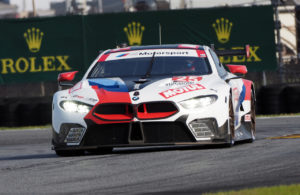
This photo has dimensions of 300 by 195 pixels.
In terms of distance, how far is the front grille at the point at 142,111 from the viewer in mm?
8523

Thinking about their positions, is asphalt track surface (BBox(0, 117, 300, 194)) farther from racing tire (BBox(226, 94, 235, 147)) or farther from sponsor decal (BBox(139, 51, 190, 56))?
sponsor decal (BBox(139, 51, 190, 56))

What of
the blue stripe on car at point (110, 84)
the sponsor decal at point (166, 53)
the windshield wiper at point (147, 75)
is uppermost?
the sponsor decal at point (166, 53)

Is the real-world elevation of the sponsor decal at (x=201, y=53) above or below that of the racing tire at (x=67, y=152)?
above

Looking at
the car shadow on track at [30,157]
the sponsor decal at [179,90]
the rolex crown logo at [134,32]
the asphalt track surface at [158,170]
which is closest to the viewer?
the asphalt track surface at [158,170]

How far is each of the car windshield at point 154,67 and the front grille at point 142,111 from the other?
1.11 meters

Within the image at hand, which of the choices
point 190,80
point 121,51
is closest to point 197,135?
point 190,80

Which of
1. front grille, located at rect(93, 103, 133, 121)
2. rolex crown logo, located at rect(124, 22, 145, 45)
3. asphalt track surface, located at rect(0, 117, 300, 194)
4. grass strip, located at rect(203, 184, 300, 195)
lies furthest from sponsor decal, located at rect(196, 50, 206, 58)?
rolex crown logo, located at rect(124, 22, 145, 45)

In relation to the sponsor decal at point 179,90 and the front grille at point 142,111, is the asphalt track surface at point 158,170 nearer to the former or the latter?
the front grille at point 142,111

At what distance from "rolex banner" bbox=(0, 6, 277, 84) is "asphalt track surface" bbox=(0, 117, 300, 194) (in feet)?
37.1

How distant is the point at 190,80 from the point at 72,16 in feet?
42.0

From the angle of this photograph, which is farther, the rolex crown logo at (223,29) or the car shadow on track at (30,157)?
the rolex crown logo at (223,29)

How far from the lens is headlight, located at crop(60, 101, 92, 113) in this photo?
28.8 feet

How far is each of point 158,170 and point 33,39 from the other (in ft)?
48.0

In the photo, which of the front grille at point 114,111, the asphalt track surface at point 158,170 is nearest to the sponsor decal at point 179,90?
the front grille at point 114,111
